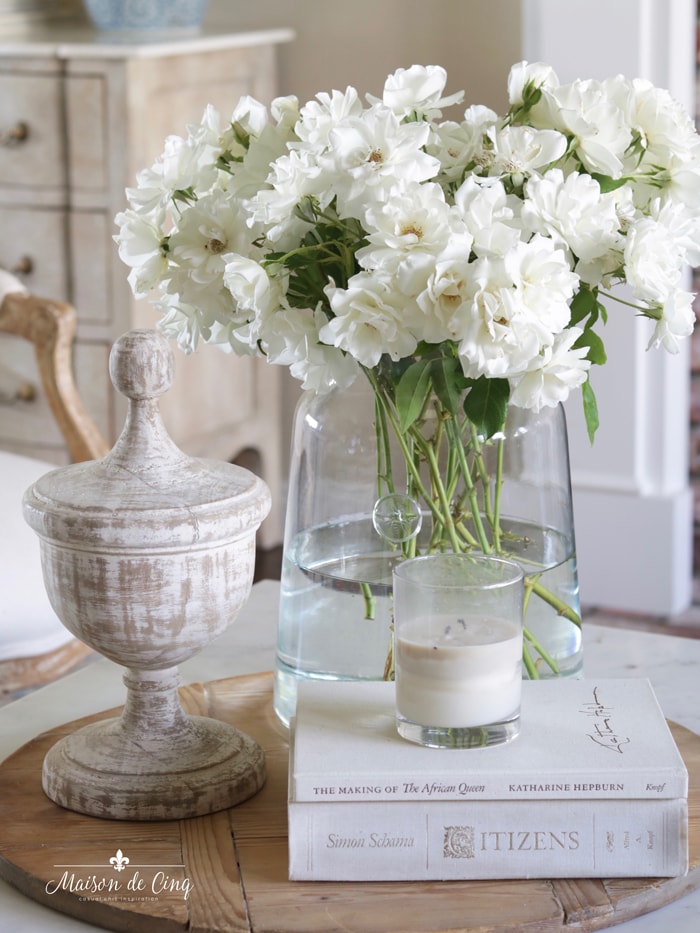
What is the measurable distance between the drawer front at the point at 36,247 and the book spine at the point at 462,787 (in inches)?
77.3

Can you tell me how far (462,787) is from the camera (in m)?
0.79

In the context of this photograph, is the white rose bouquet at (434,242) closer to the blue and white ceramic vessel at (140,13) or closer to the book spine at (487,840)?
the book spine at (487,840)

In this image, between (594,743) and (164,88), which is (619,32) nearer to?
(164,88)

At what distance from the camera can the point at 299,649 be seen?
1015 mm

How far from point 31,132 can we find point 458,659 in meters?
2.00

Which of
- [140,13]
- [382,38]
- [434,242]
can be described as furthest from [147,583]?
[382,38]

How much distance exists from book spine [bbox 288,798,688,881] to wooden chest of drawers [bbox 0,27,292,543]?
186 cm

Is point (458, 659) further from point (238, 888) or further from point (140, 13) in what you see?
point (140, 13)

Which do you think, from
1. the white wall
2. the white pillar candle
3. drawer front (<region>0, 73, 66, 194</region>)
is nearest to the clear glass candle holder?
the white pillar candle

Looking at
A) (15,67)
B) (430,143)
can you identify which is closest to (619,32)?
(15,67)

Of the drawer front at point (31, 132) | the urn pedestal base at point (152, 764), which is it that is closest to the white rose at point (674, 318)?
the urn pedestal base at point (152, 764)

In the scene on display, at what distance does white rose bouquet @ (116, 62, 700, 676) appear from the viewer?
807 millimetres

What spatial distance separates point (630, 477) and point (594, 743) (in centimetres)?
195

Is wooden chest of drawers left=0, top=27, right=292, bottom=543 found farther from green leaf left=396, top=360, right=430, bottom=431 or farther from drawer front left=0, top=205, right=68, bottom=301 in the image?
green leaf left=396, top=360, right=430, bottom=431
